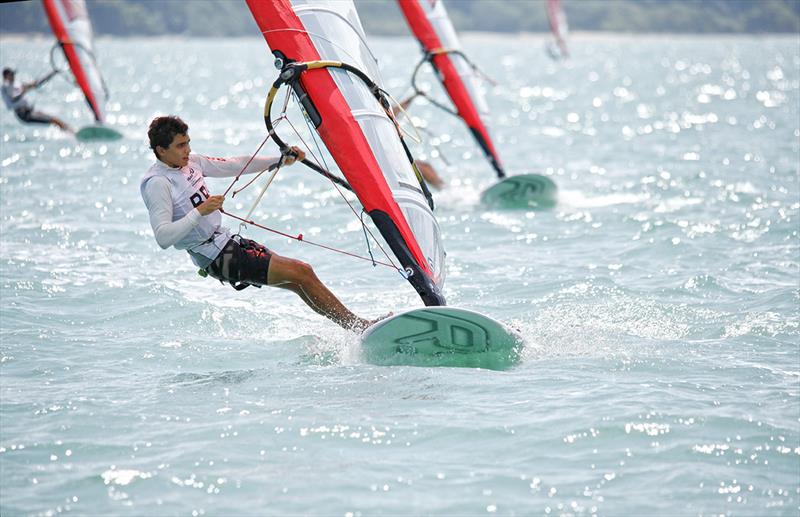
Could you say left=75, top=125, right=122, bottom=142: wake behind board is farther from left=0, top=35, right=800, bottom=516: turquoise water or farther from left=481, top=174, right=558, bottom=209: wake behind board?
left=481, top=174, right=558, bottom=209: wake behind board

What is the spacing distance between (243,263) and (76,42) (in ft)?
48.1

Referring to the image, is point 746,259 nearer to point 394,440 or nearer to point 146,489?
point 394,440

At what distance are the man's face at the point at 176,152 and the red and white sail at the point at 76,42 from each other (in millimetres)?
14480

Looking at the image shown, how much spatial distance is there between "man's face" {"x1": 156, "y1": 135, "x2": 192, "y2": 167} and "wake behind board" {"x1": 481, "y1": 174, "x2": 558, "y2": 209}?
22.7 feet

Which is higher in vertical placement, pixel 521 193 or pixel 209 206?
pixel 521 193

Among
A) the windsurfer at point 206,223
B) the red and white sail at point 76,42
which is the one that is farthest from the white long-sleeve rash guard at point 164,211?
the red and white sail at point 76,42

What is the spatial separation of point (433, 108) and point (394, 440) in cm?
3108

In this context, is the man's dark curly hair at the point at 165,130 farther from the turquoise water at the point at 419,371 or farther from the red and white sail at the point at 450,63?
the red and white sail at the point at 450,63

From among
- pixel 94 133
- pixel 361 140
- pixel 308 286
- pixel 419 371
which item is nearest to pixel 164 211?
pixel 308 286

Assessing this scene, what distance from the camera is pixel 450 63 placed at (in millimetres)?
13367

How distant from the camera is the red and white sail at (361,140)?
271 inches

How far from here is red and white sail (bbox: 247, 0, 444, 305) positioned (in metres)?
6.89

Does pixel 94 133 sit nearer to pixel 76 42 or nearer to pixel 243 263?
pixel 76 42

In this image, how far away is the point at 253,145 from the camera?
863 inches
